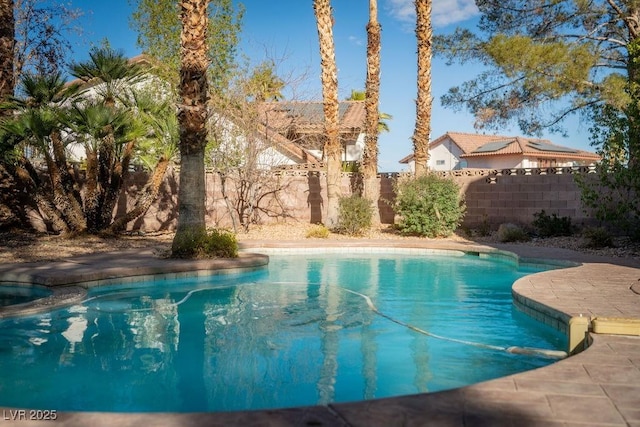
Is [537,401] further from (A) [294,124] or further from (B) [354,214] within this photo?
(A) [294,124]

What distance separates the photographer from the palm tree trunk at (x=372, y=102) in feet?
58.5

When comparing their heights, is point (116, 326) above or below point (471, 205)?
below

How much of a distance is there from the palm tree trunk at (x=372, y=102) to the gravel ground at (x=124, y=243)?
167 cm

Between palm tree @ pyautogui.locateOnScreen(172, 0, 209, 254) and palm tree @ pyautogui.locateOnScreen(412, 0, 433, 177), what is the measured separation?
8.49 meters

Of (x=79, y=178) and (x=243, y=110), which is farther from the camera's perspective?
(x=243, y=110)

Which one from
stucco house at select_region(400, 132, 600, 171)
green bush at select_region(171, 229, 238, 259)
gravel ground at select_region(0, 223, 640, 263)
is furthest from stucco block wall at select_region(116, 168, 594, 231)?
stucco house at select_region(400, 132, 600, 171)

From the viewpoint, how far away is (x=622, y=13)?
53.2 ft

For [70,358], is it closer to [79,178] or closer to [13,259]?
[13,259]

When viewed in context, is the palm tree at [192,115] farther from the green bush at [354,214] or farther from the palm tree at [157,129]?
the green bush at [354,214]

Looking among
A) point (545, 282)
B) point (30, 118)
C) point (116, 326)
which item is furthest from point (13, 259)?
point (545, 282)

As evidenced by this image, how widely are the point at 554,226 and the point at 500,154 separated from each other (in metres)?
25.9

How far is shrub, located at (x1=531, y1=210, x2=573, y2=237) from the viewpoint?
15758 mm

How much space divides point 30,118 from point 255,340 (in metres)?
8.85

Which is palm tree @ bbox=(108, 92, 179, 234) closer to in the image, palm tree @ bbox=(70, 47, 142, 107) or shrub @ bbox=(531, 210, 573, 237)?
palm tree @ bbox=(70, 47, 142, 107)
